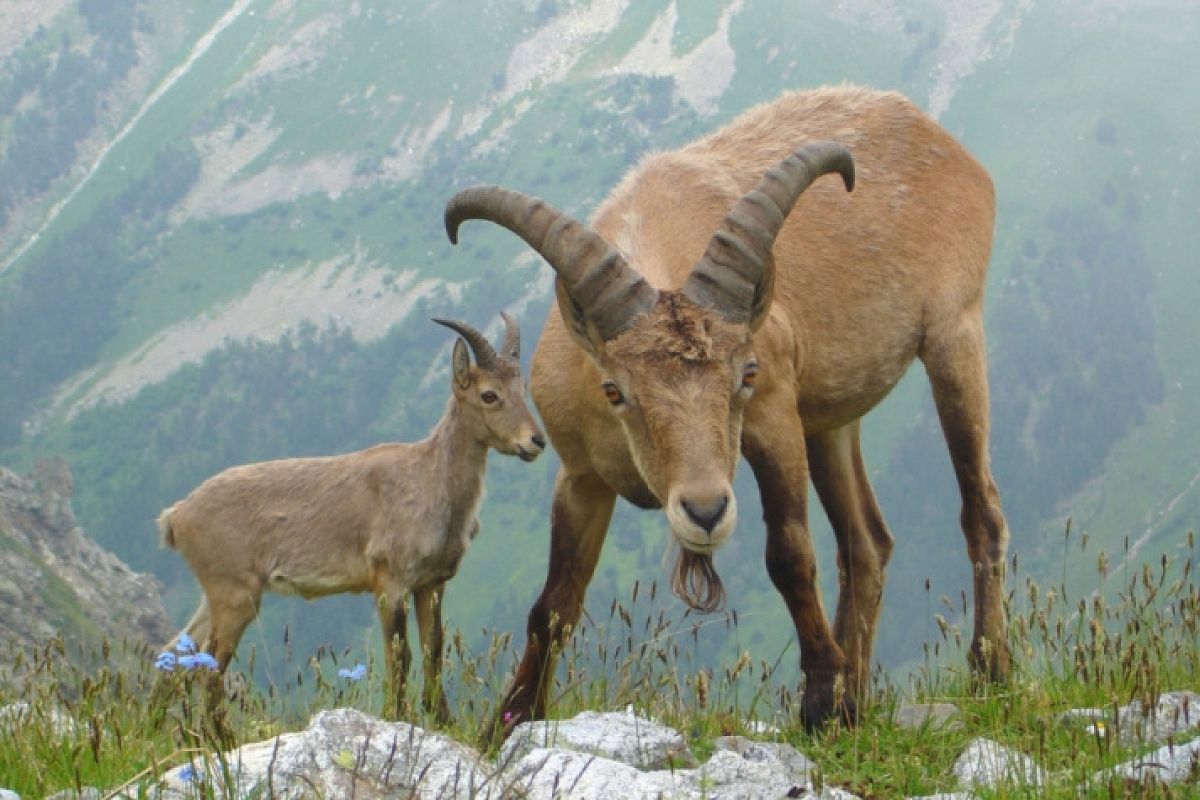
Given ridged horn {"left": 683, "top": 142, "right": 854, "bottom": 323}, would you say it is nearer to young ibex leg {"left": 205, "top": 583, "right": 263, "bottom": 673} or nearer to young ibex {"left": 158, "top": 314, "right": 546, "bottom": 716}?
young ibex {"left": 158, "top": 314, "right": 546, "bottom": 716}

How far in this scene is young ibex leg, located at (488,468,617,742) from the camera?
7902 mm

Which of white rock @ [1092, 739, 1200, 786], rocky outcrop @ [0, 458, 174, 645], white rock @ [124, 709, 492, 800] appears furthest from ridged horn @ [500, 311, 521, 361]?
rocky outcrop @ [0, 458, 174, 645]

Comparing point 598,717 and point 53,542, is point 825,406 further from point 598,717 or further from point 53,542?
point 53,542

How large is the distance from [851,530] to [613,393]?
354 cm

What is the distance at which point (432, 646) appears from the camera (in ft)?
37.5

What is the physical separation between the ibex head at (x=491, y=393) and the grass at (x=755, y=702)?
4.94 m

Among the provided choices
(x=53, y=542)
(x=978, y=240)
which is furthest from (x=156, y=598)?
(x=978, y=240)

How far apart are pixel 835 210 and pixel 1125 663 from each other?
5.04 m

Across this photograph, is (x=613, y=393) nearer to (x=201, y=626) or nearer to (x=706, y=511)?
(x=706, y=511)

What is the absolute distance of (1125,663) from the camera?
4.86 metres

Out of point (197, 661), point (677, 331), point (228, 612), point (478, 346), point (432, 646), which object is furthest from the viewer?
point (228, 612)

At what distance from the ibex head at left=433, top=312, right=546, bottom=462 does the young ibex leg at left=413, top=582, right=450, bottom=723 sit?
4.92 ft

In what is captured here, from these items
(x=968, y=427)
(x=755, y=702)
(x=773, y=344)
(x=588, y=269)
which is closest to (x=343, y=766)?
(x=755, y=702)

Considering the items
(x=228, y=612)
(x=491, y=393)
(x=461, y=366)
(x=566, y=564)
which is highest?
(x=461, y=366)
